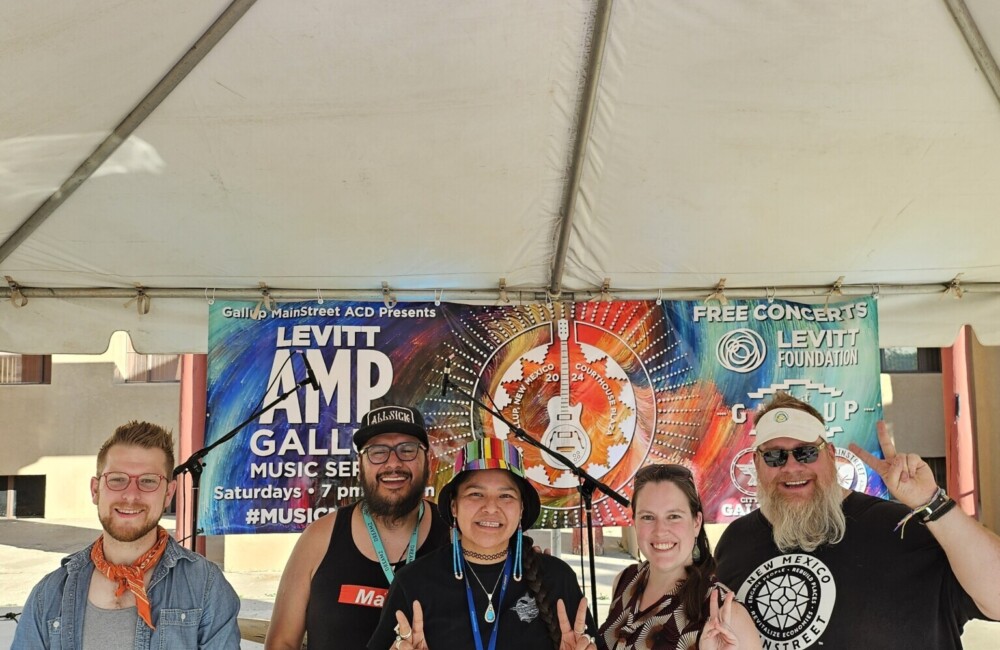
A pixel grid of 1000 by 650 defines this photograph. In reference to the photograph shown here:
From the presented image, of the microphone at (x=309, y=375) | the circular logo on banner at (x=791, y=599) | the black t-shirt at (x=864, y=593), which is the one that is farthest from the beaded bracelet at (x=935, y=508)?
the microphone at (x=309, y=375)

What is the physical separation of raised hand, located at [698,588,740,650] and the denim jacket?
4.31ft

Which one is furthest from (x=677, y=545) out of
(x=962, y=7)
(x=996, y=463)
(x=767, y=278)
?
(x=996, y=463)

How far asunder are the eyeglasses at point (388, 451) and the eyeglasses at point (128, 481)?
0.72 m

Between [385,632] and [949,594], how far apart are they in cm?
155

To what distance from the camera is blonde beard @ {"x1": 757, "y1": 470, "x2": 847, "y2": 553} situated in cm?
245

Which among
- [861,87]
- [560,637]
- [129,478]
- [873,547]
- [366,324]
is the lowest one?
[560,637]

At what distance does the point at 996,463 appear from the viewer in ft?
37.2

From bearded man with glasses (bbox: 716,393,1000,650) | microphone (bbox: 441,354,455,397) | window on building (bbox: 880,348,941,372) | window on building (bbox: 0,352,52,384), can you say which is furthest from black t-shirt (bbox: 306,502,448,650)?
window on building (bbox: 0,352,52,384)

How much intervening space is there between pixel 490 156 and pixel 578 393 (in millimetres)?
1409

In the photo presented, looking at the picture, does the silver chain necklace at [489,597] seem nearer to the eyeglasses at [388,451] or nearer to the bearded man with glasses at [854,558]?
the eyeglasses at [388,451]

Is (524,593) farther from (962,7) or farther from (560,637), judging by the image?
(962,7)

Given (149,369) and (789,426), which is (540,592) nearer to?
(789,426)

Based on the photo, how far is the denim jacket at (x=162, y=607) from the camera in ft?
7.37

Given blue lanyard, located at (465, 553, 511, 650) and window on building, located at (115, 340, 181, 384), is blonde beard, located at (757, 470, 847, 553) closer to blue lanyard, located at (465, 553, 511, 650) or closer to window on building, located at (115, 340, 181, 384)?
blue lanyard, located at (465, 553, 511, 650)
